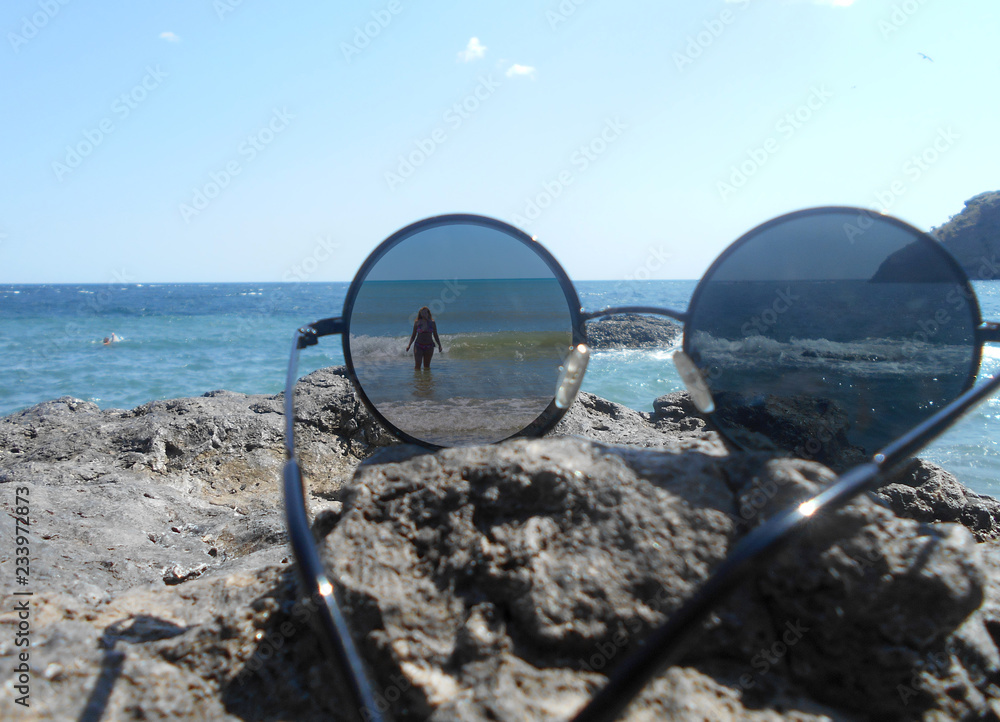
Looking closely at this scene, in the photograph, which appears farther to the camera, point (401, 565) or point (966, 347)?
point (966, 347)

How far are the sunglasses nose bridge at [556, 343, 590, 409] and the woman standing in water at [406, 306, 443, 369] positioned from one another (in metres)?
0.39

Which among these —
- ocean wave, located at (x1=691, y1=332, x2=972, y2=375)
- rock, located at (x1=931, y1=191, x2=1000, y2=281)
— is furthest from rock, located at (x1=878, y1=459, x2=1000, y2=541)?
rock, located at (x1=931, y1=191, x2=1000, y2=281)

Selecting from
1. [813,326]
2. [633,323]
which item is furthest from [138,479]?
[633,323]

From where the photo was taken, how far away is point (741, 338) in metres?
1.54

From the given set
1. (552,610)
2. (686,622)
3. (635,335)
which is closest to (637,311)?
(552,610)

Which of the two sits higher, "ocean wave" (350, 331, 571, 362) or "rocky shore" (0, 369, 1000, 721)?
"ocean wave" (350, 331, 571, 362)

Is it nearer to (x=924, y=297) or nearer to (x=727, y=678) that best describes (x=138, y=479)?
(x=727, y=678)

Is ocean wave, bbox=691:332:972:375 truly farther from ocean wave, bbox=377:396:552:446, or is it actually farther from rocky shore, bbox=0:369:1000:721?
ocean wave, bbox=377:396:552:446

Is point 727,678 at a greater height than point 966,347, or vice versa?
point 966,347

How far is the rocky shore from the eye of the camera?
2.61 ft

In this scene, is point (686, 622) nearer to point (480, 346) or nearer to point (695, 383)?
point (695, 383)

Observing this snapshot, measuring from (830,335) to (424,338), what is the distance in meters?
1.18

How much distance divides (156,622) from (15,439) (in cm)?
287

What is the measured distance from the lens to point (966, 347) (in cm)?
138
